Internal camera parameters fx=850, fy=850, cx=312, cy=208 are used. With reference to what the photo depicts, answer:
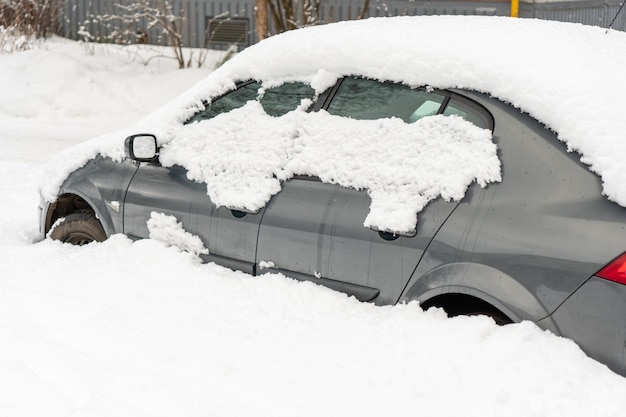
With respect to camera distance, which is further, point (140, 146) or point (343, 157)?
point (140, 146)

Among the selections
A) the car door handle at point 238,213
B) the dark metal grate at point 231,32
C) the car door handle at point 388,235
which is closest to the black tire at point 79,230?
the car door handle at point 238,213

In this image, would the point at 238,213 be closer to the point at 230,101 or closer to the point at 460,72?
the point at 230,101

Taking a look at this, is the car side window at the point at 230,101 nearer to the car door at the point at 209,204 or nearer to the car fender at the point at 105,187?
the car door at the point at 209,204

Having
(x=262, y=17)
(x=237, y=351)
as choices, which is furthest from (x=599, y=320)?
(x=262, y=17)

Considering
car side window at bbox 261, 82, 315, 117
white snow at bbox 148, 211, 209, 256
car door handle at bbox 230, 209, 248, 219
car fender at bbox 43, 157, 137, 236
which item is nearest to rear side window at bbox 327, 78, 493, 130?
car side window at bbox 261, 82, 315, 117

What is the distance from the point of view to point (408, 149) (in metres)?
3.80

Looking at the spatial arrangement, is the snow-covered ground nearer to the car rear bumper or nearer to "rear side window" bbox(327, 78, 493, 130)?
the car rear bumper

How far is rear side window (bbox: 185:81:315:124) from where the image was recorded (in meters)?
4.37

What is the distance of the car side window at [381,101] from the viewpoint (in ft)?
12.5

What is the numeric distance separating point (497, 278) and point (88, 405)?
1.73 meters

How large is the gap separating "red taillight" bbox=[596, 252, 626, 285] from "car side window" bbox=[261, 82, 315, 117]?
1.82 metres

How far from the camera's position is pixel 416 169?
12.2 ft

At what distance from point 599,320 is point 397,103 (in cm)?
140

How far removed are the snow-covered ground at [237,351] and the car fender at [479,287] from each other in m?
0.07
